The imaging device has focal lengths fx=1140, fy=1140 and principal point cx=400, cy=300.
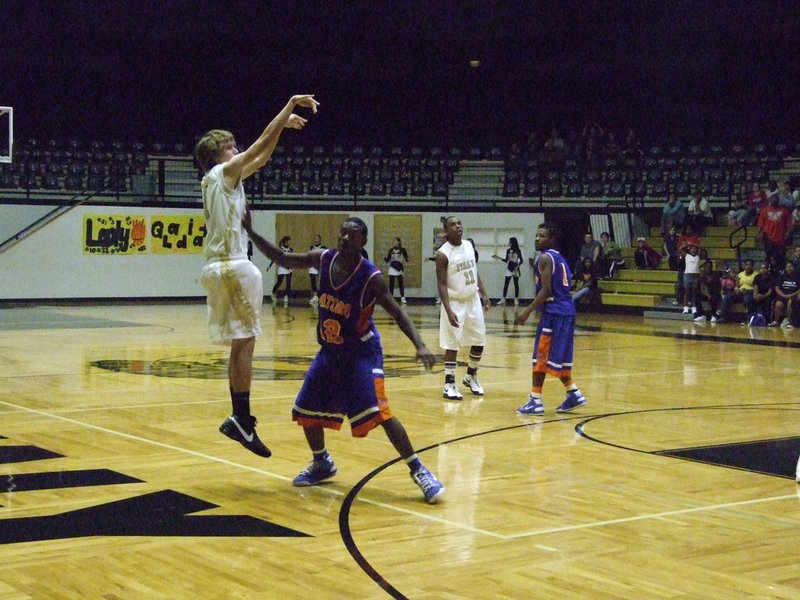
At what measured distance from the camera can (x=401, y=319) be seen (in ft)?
20.4

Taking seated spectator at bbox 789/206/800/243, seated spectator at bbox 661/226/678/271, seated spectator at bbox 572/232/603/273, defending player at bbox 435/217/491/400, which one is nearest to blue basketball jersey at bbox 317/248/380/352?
defending player at bbox 435/217/491/400

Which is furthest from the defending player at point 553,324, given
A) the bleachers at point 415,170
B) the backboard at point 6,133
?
the bleachers at point 415,170

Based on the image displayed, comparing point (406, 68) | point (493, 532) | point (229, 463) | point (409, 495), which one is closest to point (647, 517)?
point (493, 532)

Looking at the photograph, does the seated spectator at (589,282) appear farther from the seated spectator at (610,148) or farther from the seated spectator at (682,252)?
the seated spectator at (610,148)

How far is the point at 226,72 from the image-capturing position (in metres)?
30.6

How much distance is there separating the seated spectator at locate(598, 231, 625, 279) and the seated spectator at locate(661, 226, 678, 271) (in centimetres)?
122

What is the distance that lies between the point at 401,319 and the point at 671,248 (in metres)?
20.7

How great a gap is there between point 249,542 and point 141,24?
2439 centimetres

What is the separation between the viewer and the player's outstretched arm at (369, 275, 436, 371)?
6.06 metres

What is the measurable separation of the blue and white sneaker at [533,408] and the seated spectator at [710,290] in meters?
14.2

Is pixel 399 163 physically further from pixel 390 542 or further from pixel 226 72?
pixel 390 542

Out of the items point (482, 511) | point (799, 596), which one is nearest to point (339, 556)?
point (482, 511)

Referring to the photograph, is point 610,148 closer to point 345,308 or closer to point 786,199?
point 786,199

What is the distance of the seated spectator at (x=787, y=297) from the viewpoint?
21734 mm
